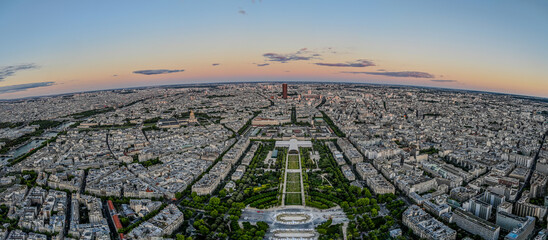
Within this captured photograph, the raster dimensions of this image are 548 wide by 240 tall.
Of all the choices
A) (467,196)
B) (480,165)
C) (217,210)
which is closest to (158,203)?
(217,210)

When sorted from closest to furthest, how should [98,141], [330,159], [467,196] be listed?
[467,196]
[330,159]
[98,141]

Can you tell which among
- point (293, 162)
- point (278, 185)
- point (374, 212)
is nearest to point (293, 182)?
point (278, 185)

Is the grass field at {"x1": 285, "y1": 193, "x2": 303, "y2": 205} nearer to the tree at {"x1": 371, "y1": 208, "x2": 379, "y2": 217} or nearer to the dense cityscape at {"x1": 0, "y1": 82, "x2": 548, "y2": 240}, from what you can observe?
the dense cityscape at {"x1": 0, "y1": 82, "x2": 548, "y2": 240}

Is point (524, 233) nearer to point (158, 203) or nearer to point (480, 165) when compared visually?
point (480, 165)

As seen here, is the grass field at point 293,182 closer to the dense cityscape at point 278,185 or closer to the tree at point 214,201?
the dense cityscape at point 278,185

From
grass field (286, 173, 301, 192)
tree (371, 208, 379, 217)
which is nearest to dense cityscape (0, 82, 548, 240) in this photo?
tree (371, 208, 379, 217)

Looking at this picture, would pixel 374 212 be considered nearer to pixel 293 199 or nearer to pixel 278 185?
pixel 293 199
